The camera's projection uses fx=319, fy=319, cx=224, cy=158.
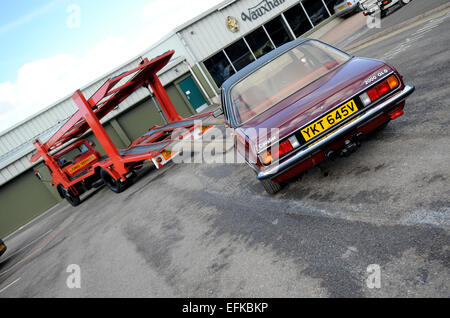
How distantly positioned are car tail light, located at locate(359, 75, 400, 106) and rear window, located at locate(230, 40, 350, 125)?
29.9 inches

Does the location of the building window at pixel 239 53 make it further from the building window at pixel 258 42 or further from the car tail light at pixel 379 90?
the car tail light at pixel 379 90

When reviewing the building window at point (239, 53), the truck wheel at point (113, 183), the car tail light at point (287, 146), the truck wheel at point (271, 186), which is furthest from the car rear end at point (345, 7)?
the car tail light at point (287, 146)

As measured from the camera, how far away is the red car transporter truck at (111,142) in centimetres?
886

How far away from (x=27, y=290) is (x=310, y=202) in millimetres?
5251

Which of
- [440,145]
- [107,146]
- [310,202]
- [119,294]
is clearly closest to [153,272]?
[119,294]

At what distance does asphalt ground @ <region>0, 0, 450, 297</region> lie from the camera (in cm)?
237

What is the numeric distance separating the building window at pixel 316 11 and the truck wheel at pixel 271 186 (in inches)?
854

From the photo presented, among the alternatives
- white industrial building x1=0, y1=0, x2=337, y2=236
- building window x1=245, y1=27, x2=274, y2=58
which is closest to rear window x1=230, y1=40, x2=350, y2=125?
white industrial building x1=0, y1=0, x2=337, y2=236

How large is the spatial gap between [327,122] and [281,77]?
1.12 metres

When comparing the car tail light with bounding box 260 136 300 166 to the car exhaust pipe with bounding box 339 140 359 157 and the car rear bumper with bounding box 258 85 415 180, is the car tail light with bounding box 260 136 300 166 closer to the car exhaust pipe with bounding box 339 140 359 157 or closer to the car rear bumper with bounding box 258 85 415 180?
the car rear bumper with bounding box 258 85 415 180

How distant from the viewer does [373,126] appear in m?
3.45

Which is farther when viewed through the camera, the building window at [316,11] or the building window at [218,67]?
the building window at [316,11]

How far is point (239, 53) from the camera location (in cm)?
2030
